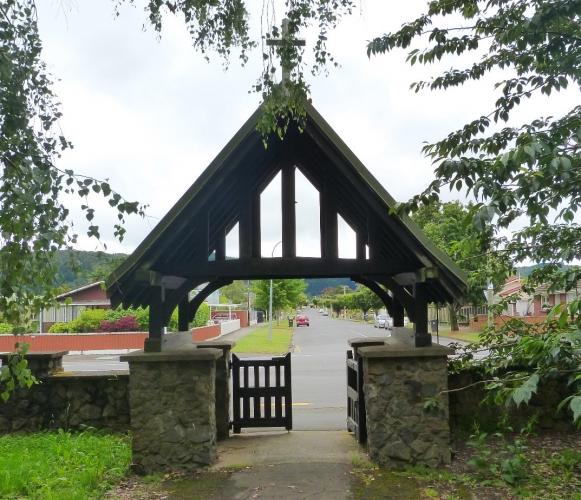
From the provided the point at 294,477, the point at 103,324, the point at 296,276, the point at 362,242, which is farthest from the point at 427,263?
the point at 103,324

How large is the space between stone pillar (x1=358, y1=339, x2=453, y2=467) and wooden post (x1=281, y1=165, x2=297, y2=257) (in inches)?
61.8

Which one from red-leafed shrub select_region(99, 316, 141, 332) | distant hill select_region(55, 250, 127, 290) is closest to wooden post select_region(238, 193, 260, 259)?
distant hill select_region(55, 250, 127, 290)

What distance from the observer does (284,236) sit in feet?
22.0

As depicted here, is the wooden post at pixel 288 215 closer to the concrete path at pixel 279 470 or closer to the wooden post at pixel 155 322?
the wooden post at pixel 155 322

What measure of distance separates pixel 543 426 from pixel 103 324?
A: 83.7ft

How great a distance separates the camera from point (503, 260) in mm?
7898

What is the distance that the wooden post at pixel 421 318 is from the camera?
21.7ft

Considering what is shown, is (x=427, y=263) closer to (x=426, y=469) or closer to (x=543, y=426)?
(x=426, y=469)

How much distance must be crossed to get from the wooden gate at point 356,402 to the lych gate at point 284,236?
1.16m

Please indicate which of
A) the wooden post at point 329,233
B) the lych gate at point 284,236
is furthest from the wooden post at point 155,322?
the wooden post at point 329,233

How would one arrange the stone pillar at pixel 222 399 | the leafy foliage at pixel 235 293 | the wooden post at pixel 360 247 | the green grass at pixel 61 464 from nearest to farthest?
the green grass at pixel 61 464 < the wooden post at pixel 360 247 < the stone pillar at pixel 222 399 < the leafy foliage at pixel 235 293

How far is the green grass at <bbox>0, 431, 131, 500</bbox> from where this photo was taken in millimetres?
5758

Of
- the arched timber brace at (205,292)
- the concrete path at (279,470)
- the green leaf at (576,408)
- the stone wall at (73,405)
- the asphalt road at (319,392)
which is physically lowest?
the asphalt road at (319,392)

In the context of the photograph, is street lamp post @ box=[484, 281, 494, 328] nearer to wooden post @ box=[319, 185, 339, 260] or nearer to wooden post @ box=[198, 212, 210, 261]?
wooden post @ box=[319, 185, 339, 260]
